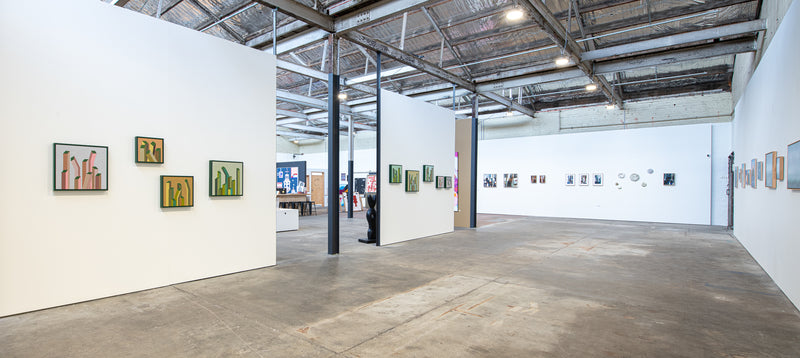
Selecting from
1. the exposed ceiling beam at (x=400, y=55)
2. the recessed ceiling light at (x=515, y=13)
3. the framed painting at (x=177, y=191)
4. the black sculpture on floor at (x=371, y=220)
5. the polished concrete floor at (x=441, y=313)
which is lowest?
the polished concrete floor at (x=441, y=313)

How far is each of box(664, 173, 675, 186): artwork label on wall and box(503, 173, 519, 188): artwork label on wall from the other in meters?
4.97

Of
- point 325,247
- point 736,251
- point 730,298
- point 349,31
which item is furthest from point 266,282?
point 736,251

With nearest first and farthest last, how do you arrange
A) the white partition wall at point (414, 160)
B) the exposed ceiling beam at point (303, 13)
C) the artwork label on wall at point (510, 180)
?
1. the exposed ceiling beam at point (303, 13)
2. the white partition wall at point (414, 160)
3. the artwork label on wall at point (510, 180)

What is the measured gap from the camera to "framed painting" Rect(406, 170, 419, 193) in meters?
8.38

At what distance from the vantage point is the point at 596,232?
991 cm

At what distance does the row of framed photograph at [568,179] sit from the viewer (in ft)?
40.9

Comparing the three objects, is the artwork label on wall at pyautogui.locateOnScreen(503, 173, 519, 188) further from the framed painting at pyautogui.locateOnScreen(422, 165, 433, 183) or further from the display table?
the display table

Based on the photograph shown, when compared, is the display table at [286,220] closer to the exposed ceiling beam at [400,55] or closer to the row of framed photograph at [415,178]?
the row of framed photograph at [415,178]

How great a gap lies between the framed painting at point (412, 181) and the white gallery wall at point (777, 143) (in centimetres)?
578

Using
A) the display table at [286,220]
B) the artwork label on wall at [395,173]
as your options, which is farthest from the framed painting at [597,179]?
the display table at [286,220]

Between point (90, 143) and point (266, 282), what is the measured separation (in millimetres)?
2436

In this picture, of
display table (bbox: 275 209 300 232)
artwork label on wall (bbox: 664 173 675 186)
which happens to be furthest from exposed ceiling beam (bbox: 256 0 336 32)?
artwork label on wall (bbox: 664 173 675 186)

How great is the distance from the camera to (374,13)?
6211 millimetres

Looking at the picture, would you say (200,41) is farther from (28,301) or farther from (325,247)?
(325,247)
